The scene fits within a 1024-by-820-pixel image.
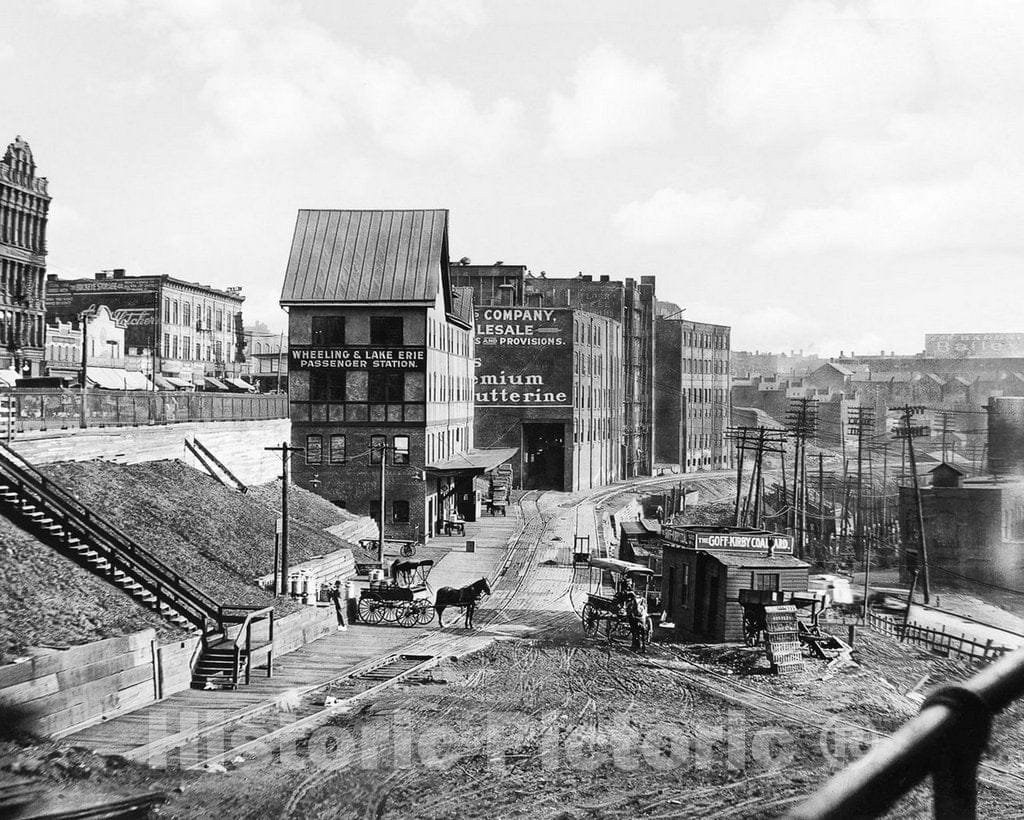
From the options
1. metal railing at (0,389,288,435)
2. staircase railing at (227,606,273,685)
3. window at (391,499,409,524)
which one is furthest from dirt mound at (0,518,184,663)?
window at (391,499,409,524)

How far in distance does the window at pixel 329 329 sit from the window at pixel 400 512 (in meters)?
9.02

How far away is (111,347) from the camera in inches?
2945

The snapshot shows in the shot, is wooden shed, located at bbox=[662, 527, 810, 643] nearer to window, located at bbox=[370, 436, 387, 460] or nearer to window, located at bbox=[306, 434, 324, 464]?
window, located at bbox=[370, 436, 387, 460]

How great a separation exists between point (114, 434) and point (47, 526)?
32.8 feet

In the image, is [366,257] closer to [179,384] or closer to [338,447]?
[338,447]

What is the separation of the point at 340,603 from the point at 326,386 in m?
21.6

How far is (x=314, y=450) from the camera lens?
160 feet

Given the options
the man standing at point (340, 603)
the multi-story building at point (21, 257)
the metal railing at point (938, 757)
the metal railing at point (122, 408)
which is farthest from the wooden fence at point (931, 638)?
the multi-story building at point (21, 257)

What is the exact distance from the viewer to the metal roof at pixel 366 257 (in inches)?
1929

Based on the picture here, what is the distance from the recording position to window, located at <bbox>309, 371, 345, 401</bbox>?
160ft

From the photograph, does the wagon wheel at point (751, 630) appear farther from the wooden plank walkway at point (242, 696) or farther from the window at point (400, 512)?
the window at point (400, 512)

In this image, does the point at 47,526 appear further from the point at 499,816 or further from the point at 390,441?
the point at 390,441

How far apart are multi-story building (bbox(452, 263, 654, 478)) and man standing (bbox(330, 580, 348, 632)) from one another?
184 feet

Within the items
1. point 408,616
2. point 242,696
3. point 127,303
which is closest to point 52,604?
point 242,696
